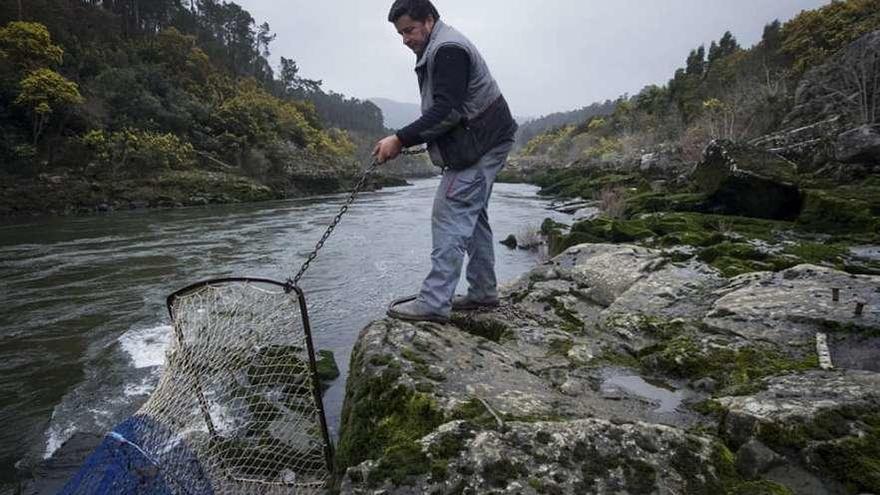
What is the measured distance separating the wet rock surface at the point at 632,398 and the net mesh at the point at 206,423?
78 centimetres

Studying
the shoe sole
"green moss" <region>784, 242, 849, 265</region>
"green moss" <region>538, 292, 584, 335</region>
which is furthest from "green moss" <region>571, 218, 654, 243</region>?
the shoe sole

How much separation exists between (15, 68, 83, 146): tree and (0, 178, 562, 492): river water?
11.9 m

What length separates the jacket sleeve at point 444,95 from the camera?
131 inches

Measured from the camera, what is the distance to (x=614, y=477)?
6.89 ft

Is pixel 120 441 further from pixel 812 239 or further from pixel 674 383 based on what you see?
pixel 812 239

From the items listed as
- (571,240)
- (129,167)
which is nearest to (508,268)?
(571,240)

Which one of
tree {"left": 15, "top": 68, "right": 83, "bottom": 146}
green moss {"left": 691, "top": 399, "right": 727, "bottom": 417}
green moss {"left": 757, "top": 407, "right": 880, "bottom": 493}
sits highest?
tree {"left": 15, "top": 68, "right": 83, "bottom": 146}

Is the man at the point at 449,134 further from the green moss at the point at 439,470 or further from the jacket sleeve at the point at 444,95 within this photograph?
the green moss at the point at 439,470

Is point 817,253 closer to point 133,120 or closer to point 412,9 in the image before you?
point 412,9

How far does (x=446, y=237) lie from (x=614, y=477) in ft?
6.63

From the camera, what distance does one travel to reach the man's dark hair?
3.41 meters

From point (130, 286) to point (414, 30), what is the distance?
35.9 feet

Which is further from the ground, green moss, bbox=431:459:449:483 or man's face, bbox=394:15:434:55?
man's face, bbox=394:15:434:55

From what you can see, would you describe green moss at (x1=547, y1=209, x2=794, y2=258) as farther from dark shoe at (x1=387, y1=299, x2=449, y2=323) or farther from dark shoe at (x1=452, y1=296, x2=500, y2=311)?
dark shoe at (x1=387, y1=299, x2=449, y2=323)
